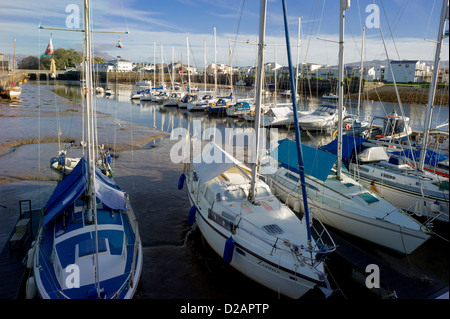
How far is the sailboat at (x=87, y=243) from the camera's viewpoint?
27.3 feet

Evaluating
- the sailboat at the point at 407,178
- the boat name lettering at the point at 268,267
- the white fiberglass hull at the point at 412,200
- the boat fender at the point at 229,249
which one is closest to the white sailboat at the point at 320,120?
the sailboat at the point at 407,178

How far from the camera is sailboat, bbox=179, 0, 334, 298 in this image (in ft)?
30.8

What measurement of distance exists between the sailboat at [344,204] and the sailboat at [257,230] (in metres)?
2.00

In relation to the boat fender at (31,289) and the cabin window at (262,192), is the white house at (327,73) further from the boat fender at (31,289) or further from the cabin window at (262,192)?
the boat fender at (31,289)

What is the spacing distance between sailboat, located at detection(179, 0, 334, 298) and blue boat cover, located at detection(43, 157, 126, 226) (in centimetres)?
325

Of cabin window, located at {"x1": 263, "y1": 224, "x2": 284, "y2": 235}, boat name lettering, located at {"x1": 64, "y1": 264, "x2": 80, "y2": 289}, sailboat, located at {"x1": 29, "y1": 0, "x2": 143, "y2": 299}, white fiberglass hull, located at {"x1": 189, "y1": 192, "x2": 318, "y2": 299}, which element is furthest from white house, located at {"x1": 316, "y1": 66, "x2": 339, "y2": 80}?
boat name lettering, located at {"x1": 64, "y1": 264, "x2": 80, "y2": 289}

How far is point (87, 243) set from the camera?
9.55 metres

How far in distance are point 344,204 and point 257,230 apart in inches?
→ 214

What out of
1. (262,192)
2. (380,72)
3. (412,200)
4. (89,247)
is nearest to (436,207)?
(412,200)

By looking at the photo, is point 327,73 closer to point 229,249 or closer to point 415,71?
point 415,71

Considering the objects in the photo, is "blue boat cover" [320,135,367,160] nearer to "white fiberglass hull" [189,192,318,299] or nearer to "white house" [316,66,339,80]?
"white fiberglass hull" [189,192,318,299]

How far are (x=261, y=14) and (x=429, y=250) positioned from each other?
1114 centimetres

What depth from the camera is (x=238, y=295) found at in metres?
10.4
